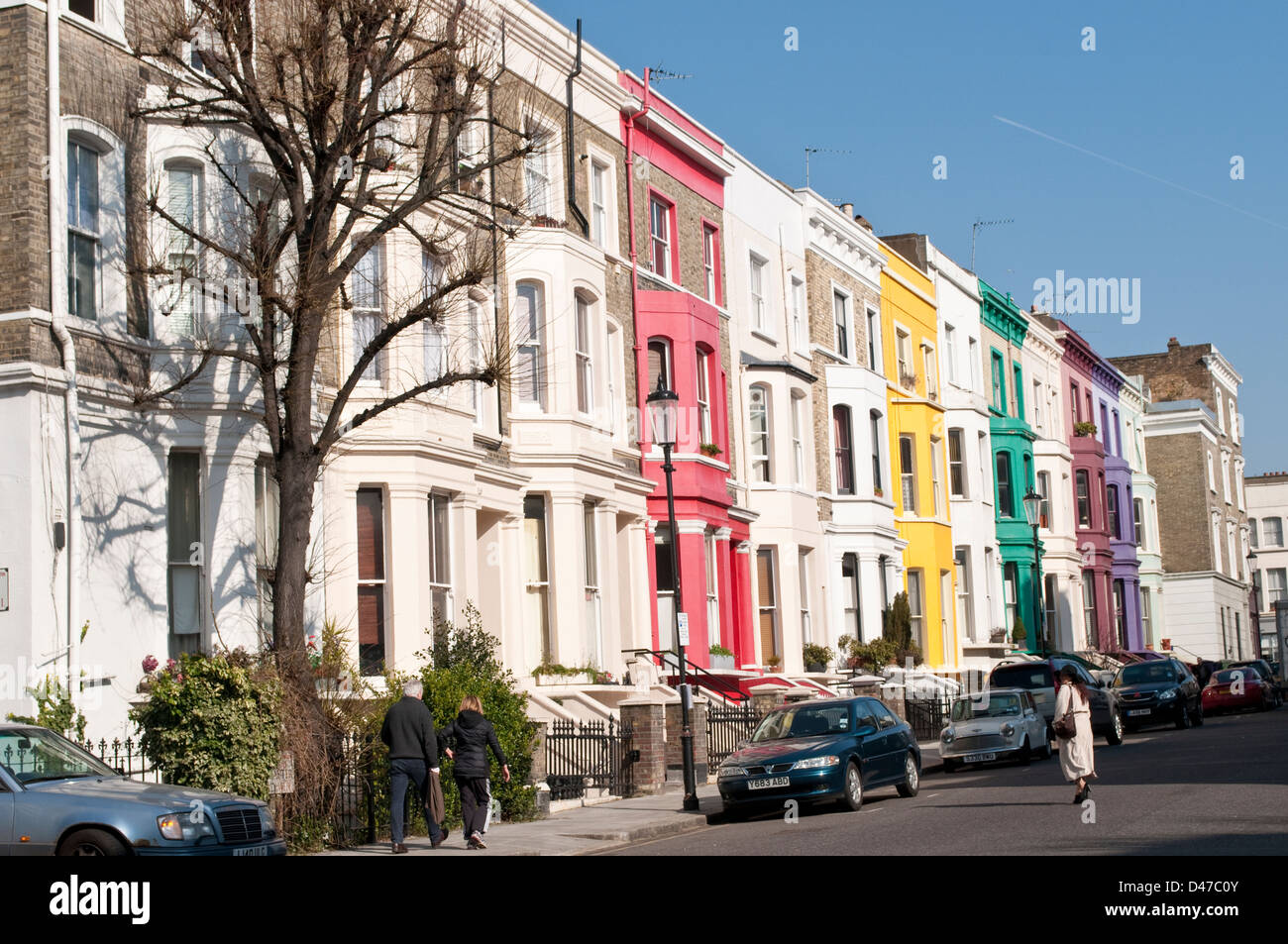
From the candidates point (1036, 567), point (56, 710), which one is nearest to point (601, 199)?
point (56, 710)

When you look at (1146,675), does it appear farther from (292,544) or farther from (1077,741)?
(292,544)

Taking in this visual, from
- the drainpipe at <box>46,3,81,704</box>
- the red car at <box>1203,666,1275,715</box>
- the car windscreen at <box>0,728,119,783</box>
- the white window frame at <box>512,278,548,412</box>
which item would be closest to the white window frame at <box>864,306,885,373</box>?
the red car at <box>1203,666,1275,715</box>

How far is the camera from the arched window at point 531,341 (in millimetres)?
26969

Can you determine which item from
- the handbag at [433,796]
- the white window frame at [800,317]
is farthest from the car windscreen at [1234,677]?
the handbag at [433,796]

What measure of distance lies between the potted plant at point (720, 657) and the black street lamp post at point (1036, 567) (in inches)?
555

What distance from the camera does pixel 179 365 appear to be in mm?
19750

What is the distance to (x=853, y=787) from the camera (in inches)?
758

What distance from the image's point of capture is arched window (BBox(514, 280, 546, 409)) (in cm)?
2697

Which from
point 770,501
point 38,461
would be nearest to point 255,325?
point 38,461

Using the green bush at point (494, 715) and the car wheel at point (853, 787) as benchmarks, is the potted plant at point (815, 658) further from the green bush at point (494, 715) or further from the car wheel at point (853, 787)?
the car wheel at point (853, 787)

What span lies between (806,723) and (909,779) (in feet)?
5.48
